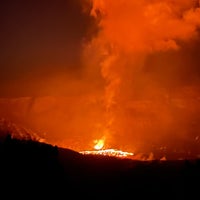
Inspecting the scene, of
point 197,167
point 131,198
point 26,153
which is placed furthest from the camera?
point 197,167

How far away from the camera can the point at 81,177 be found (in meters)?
156

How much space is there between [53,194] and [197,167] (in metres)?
62.9

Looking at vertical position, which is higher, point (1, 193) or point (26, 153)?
point (26, 153)

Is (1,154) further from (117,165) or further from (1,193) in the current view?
(117,165)

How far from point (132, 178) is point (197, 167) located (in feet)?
90.3

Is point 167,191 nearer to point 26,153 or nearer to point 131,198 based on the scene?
point 131,198

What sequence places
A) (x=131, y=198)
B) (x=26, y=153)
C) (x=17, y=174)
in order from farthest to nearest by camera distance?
1. (x=131, y=198)
2. (x=26, y=153)
3. (x=17, y=174)

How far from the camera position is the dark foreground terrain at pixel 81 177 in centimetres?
7775

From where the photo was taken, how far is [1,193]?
72.2 metres

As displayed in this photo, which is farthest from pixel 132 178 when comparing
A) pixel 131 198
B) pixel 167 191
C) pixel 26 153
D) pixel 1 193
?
pixel 1 193

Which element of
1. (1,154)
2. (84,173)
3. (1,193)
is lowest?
(1,193)

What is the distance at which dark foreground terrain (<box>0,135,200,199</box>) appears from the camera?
77.8 m

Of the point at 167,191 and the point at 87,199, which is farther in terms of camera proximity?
the point at 167,191

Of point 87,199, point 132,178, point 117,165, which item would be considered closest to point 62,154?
point 117,165
